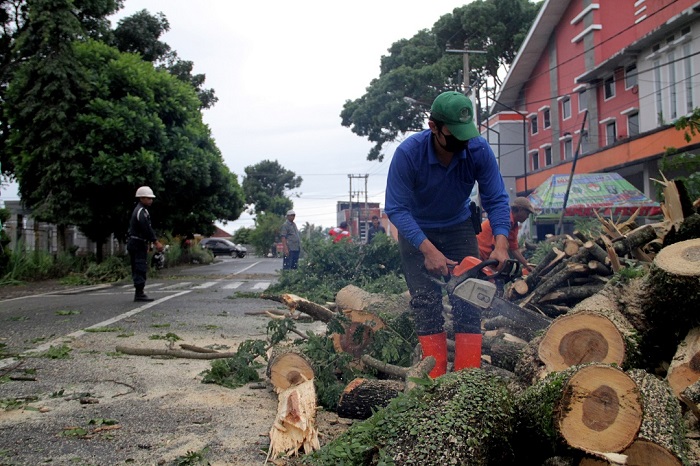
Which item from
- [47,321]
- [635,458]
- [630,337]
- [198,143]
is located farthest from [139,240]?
[198,143]

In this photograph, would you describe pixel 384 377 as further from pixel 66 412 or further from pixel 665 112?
pixel 665 112

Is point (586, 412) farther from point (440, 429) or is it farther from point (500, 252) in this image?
point (500, 252)

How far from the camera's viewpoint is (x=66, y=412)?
11.8 ft

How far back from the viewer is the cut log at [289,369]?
3935 millimetres

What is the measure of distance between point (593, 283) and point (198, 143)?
1896 cm

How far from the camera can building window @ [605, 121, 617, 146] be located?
27594 mm

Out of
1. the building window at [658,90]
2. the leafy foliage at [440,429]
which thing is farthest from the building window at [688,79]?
the leafy foliage at [440,429]

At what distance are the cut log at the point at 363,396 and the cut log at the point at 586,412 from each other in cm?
113

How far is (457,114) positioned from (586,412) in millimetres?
1811

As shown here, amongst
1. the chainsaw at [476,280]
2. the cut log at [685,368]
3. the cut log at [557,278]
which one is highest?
the chainsaw at [476,280]

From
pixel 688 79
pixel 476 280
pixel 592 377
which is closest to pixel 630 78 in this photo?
pixel 688 79

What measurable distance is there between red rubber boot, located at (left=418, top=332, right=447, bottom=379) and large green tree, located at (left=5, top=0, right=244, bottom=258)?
1535 cm

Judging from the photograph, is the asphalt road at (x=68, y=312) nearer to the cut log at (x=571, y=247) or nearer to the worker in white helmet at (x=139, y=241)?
the worker in white helmet at (x=139, y=241)

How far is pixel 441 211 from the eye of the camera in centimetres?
395
